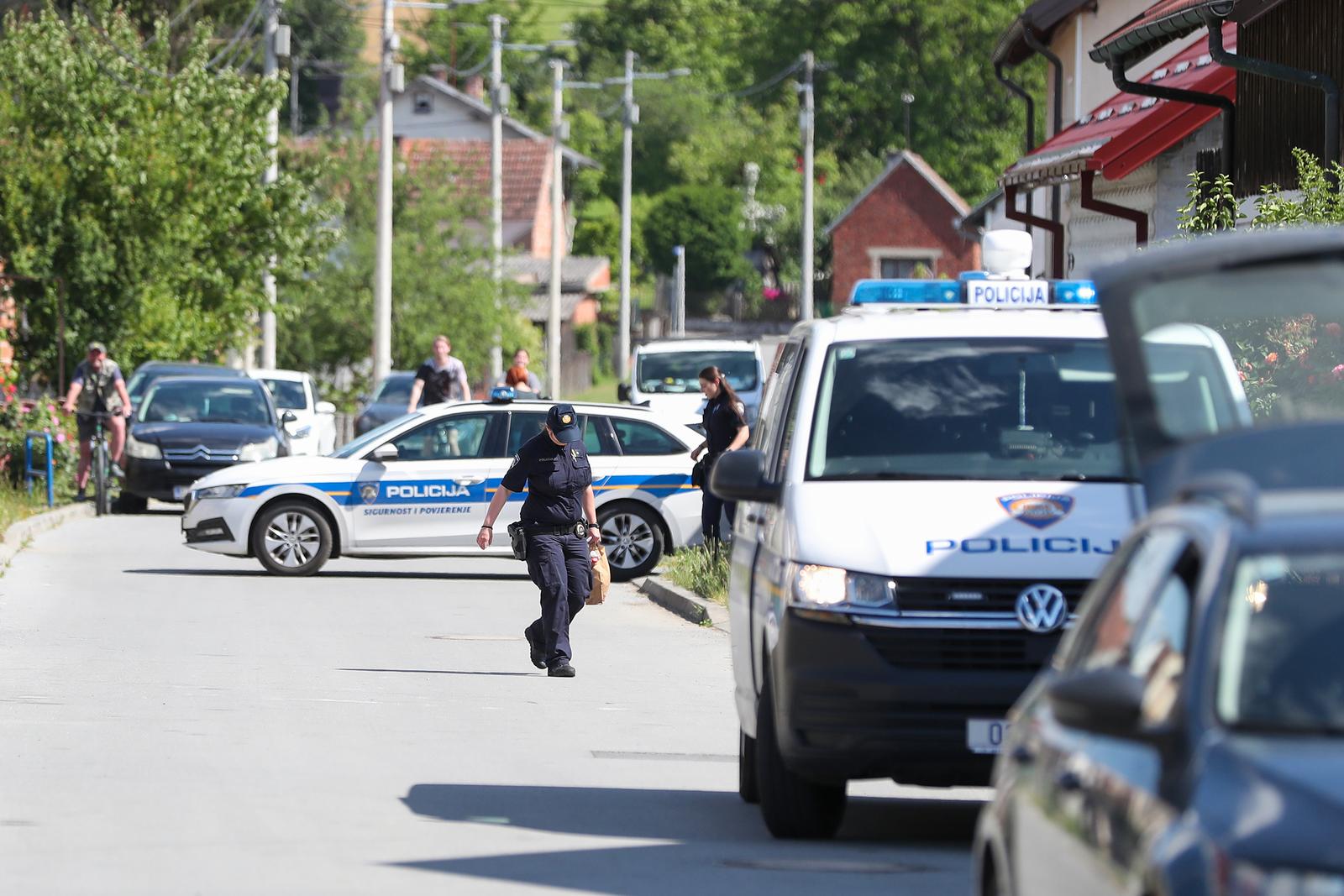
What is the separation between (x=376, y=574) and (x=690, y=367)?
44.3 ft

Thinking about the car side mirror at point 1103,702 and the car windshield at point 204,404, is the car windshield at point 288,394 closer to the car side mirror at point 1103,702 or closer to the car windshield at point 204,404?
the car windshield at point 204,404

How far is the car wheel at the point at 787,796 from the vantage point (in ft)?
27.8

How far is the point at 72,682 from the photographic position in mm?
12875

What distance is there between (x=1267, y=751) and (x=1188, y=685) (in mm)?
228

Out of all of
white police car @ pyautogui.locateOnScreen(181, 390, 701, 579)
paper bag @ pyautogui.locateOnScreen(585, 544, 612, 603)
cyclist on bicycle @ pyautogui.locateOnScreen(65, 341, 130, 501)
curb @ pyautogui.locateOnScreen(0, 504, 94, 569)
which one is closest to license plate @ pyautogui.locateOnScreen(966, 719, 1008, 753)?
paper bag @ pyautogui.locateOnScreen(585, 544, 612, 603)

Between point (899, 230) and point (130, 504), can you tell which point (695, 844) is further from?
point (899, 230)

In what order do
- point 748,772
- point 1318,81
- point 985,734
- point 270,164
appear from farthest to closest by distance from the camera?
point 270,164
point 1318,81
point 748,772
point 985,734

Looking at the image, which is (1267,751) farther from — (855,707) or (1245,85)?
(1245,85)

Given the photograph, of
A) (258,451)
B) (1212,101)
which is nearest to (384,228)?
(258,451)

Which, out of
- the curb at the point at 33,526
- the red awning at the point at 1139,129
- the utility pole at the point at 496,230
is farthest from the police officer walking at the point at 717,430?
the utility pole at the point at 496,230

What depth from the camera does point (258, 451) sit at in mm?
27750

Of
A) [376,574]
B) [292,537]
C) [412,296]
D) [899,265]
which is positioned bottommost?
[376,574]

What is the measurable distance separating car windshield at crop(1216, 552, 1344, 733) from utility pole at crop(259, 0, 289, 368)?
34.0 m

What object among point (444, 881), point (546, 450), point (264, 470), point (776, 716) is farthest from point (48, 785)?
point (264, 470)
